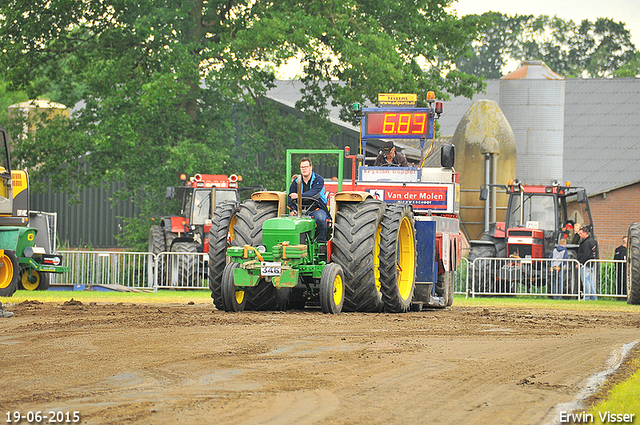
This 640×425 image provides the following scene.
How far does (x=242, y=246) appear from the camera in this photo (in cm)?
1339

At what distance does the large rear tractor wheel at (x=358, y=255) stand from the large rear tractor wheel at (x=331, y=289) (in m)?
0.19

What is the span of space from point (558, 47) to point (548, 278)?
62.9m

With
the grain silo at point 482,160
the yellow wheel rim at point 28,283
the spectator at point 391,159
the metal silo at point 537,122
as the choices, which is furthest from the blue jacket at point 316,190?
the metal silo at point 537,122

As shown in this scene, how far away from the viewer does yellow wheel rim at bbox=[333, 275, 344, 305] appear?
1295 centimetres

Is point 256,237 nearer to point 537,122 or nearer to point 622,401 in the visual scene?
point 622,401

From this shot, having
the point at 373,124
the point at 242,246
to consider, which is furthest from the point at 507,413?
the point at 373,124

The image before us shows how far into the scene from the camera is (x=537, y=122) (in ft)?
123

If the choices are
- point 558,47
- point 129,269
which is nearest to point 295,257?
point 129,269

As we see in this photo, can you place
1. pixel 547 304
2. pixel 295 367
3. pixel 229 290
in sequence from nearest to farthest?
pixel 295 367 → pixel 229 290 → pixel 547 304

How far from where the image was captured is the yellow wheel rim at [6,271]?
1873 centimetres

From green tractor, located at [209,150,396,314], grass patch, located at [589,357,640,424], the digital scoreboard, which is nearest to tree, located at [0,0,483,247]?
the digital scoreboard

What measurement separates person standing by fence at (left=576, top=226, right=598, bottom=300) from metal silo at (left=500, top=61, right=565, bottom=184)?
13.1 m

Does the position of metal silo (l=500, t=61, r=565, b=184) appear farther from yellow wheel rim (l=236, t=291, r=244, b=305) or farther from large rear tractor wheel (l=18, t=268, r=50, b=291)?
yellow wheel rim (l=236, t=291, r=244, b=305)

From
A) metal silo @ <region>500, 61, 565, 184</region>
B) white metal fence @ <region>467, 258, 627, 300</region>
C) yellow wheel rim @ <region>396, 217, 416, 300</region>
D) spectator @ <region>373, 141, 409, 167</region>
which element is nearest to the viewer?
yellow wheel rim @ <region>396, 217, 416, 300</region>
